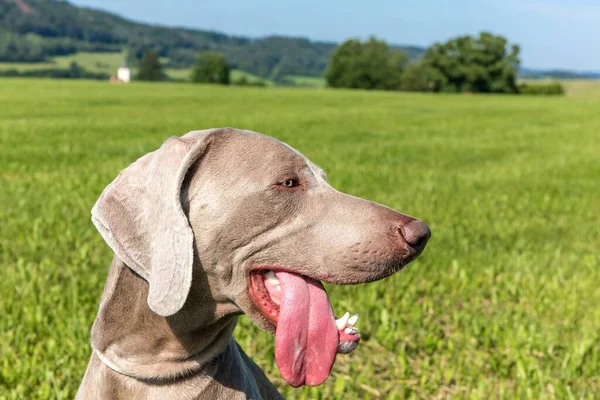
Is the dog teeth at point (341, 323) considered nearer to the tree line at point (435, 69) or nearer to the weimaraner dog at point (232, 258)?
the weimaraner dog at point (232, 258)

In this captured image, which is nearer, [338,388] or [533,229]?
[338,388]

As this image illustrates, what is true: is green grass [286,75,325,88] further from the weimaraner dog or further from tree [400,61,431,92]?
the weimaraner dog

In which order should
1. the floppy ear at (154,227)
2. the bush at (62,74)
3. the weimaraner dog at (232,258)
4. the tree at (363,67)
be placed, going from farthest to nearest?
the tree at (363,67) → the bush at (62,74) → the weimaraner dog at (232,258) → the floppy ear at (154,227)

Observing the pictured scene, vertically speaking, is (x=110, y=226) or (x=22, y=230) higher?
(x=110, y=226)

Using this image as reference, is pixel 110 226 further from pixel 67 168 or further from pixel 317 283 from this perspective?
pixel 67 168

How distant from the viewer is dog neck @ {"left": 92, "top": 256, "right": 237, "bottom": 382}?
8.68 ft

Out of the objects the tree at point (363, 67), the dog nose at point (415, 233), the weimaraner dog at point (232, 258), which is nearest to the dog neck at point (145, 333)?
the weimaraner dog at point (232, 258)

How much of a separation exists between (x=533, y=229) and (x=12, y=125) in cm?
1539

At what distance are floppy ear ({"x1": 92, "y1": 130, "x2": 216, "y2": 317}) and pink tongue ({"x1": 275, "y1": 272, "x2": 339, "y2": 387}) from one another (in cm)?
41

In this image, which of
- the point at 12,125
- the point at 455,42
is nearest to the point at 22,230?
the point at 12,125

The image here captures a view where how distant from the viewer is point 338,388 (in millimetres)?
4207

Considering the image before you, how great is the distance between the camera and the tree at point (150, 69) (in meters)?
110

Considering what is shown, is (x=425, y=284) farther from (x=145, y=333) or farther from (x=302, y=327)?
(x=145, y=333)

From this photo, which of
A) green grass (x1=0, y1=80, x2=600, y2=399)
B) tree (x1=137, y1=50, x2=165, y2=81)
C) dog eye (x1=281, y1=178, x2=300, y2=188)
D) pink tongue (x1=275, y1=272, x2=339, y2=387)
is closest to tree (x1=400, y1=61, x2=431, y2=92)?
tree (x1=137, y1=50, x2=165, y2=81)
